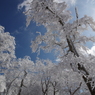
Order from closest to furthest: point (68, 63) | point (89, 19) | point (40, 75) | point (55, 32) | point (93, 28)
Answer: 1. point (68, 63)
2. point (89, 19)
3. point (93, 28)
4. point (55, 32)
5. point (40, 75)

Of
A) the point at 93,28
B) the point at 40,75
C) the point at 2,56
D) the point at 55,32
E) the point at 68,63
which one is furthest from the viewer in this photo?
the point at 40,75

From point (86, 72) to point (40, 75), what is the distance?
738 inches

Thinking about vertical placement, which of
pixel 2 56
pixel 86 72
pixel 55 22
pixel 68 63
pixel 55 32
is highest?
pixel 2 56

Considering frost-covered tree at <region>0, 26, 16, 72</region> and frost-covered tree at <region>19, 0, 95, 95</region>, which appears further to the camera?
frost-covered tree at <region>0, 26, 16, 72</region>

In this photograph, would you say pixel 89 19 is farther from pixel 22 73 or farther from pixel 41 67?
pixel 22 73

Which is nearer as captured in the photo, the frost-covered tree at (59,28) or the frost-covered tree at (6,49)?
the frost-covered tree at (59,28)

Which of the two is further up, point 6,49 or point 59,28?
point 6,49

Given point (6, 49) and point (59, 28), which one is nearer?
point (59, 28)

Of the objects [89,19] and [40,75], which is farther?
[40,75]

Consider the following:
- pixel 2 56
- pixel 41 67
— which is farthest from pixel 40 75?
pixel 2 56

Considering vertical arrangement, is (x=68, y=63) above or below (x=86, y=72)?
above

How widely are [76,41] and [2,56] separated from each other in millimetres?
8943

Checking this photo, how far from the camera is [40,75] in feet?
74.4

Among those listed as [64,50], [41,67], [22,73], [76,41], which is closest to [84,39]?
[76,41]
